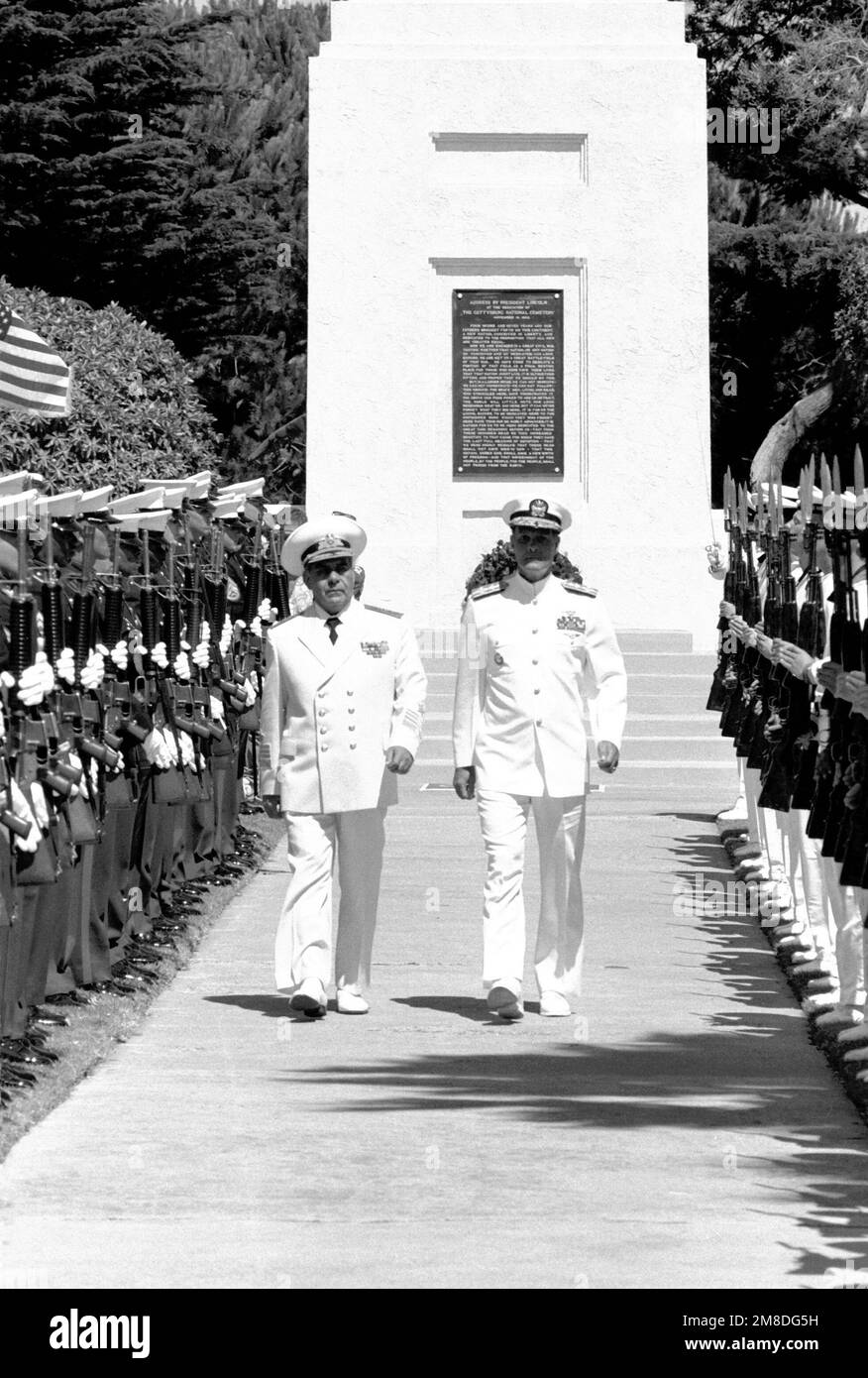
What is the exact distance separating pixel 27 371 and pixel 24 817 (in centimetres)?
698

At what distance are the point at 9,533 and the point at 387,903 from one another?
4399 millimetres

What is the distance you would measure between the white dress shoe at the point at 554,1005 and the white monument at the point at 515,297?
48.9 ft

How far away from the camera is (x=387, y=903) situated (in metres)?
12.1

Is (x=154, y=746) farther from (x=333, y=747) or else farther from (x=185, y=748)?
(x=333, y=747)

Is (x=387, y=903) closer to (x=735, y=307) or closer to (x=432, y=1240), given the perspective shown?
(x=432, y=1240)

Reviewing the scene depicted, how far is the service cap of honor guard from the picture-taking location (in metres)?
9.13

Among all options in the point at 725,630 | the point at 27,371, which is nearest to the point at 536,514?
the point at 725,630

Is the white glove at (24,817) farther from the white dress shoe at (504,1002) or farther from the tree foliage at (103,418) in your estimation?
the tree foliage at (103,418)

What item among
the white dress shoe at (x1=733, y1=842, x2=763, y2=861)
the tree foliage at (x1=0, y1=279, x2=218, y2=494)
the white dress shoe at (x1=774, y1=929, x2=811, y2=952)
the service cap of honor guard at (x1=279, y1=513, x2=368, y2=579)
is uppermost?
the tree foliage at (x1=0, y1=279, x2=218, y2=494)

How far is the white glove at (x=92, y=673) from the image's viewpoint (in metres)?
8.87

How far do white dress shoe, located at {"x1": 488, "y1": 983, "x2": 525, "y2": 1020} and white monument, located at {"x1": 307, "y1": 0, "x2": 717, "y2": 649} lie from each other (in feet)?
49.6

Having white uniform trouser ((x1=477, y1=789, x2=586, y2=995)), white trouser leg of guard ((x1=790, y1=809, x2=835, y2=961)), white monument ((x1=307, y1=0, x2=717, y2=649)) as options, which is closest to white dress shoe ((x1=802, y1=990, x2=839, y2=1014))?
white trouser leg of guard ((x1=790, y1=809, x2=835, y2=961))

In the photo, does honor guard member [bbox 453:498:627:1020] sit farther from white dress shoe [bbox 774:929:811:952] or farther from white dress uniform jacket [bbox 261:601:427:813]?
white dress shoe [bbox 774:929:811:952]

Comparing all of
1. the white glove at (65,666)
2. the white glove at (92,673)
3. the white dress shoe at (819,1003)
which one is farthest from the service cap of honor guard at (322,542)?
the white dress shoe at (819,1003)
